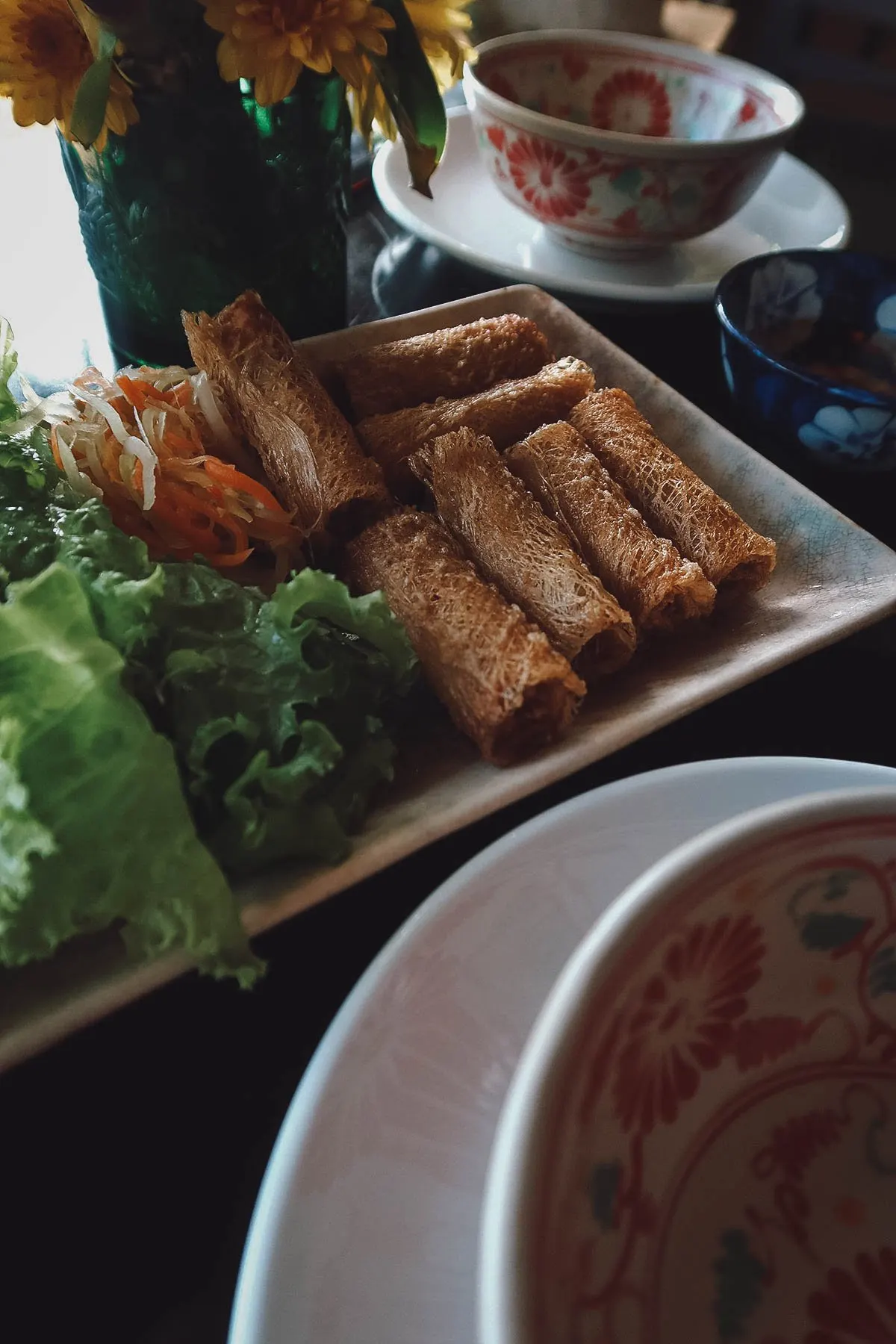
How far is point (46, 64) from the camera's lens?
0.89 metres

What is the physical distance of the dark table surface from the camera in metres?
0.54

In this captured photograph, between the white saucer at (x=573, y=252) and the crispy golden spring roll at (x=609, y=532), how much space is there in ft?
1.30

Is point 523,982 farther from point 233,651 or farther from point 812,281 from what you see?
point 812,281

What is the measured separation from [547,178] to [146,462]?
76cm

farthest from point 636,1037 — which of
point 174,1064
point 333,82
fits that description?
point 333,82

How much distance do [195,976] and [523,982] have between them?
11.1 inches

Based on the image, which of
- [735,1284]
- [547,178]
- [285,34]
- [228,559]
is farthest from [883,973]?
[547,178]

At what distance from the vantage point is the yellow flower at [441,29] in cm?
96

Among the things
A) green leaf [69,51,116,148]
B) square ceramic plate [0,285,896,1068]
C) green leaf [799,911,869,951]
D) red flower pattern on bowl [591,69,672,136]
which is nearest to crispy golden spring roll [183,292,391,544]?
square ceramic plate [0,285,896,1068]

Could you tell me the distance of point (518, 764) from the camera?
798 mm

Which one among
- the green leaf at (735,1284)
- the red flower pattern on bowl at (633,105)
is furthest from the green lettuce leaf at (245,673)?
the red flower pattern on bowl at (633,105)

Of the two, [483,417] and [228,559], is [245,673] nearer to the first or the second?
[228,559]

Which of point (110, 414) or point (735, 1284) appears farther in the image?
point (110, 414)

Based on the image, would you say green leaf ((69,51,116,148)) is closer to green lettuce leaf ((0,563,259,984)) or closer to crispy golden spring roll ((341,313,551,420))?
crispy golden spring roll ((341,313,551,420))
